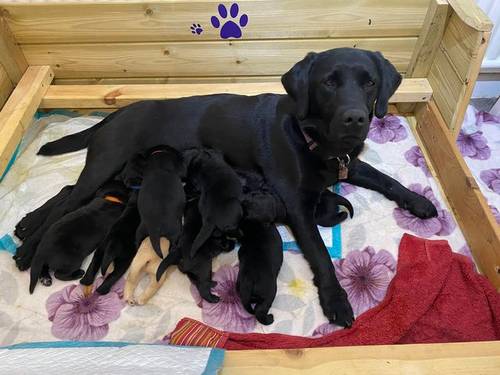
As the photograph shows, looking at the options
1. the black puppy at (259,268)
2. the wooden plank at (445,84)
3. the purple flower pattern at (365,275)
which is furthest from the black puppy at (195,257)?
the wooden plank at (445,84)

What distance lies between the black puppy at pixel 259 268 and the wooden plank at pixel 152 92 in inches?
33.1

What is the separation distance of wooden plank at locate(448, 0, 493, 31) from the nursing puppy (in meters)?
1.41

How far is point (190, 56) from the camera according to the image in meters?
2.03

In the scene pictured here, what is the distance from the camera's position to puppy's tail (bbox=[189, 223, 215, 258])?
1.30m

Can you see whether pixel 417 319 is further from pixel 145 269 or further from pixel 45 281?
pixel 45 281

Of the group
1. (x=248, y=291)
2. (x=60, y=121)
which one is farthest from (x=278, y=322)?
(x=60, y=121)

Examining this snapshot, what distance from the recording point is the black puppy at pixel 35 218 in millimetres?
1569

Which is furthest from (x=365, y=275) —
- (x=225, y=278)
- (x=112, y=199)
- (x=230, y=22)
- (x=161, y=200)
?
(x=230, y=22)

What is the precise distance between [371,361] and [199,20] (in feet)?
5.16

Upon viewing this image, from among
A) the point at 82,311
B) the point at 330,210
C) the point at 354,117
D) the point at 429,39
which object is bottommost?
the point at 82,311

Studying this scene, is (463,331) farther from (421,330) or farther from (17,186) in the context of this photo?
(17,186)

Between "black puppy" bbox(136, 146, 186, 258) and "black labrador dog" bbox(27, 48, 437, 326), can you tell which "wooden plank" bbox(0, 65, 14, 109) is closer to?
"black labrador dog" bbox(27, 48, 437, 326)

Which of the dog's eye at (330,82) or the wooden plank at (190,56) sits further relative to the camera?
the wooden plank at (190,56)

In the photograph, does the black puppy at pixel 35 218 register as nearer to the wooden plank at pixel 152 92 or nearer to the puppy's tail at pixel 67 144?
the puppy's tail at pixel 67 144
